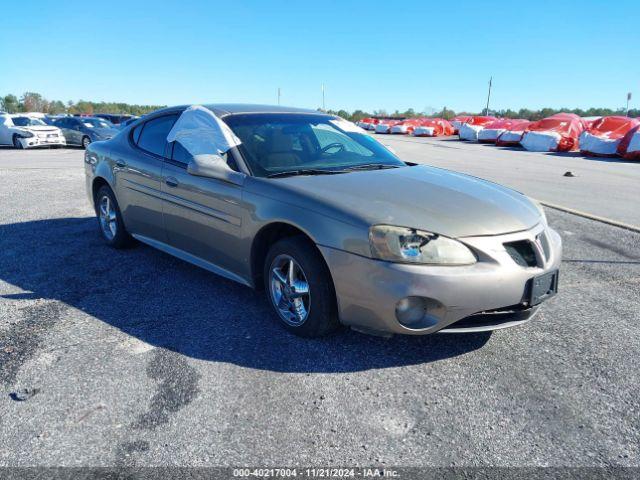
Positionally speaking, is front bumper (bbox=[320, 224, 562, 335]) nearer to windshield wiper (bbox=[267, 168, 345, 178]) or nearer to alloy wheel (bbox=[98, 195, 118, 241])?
windshield wiper (bbox=[267, 168, 345, 178])

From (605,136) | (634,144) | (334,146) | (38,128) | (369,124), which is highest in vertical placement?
(334,146)

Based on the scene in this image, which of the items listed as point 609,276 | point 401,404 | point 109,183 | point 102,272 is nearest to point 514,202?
point 401,404

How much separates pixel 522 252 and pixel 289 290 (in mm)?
1470

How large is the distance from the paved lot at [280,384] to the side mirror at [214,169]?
1.00 meters

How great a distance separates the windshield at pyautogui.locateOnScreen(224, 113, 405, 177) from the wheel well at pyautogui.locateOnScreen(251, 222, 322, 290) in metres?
0.42

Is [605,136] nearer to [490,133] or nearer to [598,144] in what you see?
[598,144]

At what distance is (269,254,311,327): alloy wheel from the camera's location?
3365mm

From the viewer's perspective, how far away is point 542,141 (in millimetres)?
25094

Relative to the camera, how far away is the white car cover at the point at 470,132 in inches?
1340

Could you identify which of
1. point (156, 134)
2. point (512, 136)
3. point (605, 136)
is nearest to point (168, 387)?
point (156, 134)

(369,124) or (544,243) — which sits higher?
(544,243)

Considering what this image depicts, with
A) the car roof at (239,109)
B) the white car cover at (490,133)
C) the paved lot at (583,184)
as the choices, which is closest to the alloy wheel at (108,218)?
the car roof at (239,109)

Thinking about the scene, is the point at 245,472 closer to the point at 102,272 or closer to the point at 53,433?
the point at 53,433

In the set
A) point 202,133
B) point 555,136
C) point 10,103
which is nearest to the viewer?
point 202,133
